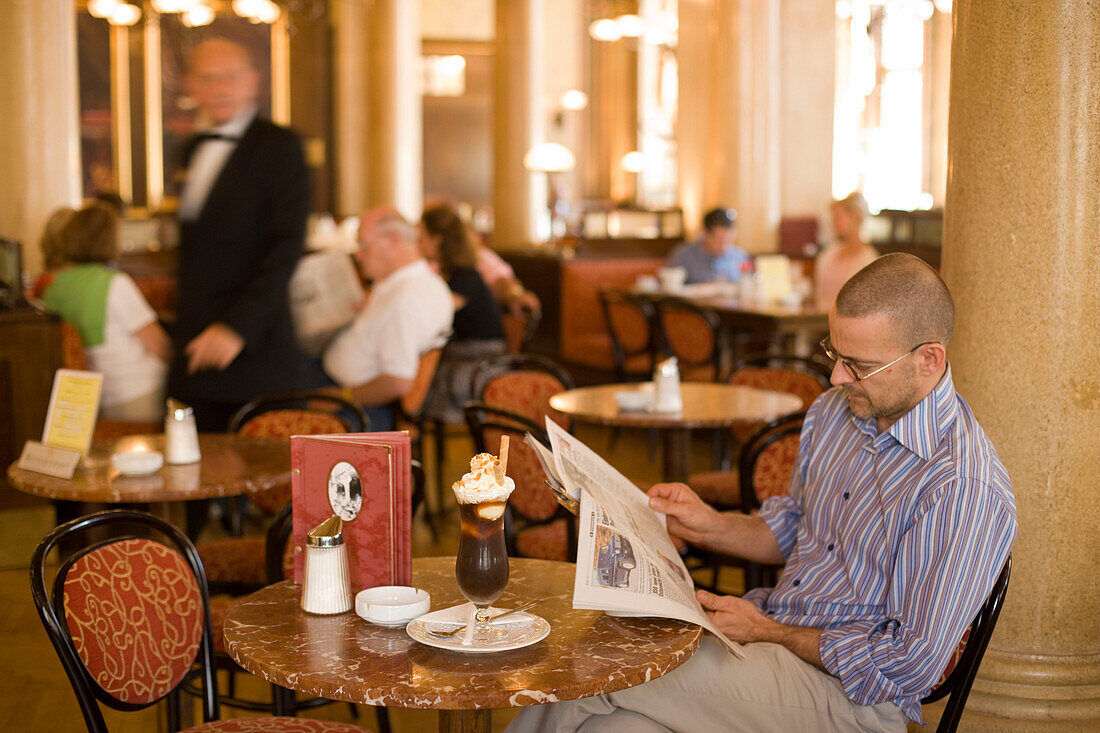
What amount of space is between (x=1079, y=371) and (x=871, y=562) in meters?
0.66

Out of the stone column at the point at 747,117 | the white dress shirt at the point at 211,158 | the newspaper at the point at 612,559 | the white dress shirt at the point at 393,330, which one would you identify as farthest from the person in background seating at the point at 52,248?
the stone column at the point at 747,117

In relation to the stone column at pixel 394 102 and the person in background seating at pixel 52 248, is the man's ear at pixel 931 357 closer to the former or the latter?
the person in background seating at pixel 52 248

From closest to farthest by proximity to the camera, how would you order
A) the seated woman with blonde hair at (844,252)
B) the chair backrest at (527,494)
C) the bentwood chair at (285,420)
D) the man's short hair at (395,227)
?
the chair backrest at (527,494)
the bentwood chair at (285,420)
the man's short hair at (395,227)
the seated woman with blonde hair at (844,252)

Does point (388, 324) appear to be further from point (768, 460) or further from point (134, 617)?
point (134, 617)

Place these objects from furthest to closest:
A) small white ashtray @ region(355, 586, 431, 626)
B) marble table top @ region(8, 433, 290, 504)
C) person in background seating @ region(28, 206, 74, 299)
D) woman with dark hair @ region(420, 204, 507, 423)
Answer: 1. person in background seating @ region(28, 206, 74, 299)
2. woman with dark hair @ region(420, 204, 507, 423)
3. marble table top @ region(8, 433, 290, 504)
4. small white ashtray @ region(355, 586, 431, 626)

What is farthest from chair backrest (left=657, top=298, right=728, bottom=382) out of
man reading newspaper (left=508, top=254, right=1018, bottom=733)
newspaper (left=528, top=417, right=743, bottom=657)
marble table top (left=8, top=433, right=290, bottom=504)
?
newspaper (left=528, top=417, right=743, bottom=657)

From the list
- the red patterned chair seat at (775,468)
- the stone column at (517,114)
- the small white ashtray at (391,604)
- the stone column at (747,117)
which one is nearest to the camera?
the small white ashtray at (391,604)

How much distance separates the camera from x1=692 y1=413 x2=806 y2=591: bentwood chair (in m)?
3.15

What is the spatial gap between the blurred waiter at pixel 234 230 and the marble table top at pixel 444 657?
6.07 feet

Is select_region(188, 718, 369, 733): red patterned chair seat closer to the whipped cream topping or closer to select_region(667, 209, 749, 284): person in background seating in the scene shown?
the whipped cream topping

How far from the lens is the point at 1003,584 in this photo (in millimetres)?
1917

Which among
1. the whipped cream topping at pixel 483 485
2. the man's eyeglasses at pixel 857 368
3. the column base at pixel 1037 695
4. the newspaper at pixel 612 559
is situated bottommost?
the column base at pixel 1037 695

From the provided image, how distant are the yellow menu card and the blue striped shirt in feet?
5.99

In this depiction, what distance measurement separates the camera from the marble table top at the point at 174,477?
293 centimetres
